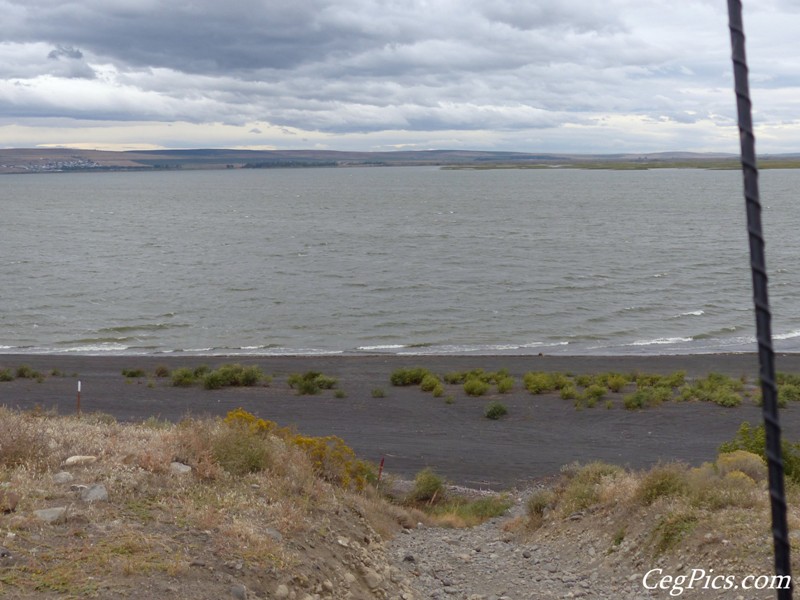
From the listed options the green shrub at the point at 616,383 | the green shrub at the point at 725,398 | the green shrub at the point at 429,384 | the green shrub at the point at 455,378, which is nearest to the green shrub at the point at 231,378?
the green shrub at the point at 429,384

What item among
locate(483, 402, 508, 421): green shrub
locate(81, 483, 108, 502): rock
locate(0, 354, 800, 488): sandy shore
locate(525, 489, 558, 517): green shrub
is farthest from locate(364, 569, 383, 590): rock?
locate(483, 402, 508, 421): green shrub

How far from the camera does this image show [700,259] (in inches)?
2179

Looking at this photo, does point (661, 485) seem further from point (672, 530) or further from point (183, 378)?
point (183, 378)

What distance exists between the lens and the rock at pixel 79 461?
842 cm

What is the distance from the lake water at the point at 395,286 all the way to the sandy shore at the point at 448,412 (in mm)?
3269

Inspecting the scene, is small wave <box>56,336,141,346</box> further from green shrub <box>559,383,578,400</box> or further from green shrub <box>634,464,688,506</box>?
green shrub <box>634,464,688,506</box>

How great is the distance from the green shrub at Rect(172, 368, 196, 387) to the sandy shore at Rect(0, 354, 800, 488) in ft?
0.95

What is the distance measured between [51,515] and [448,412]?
15.1 metres

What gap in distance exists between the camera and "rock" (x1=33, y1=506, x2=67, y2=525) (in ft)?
22.3

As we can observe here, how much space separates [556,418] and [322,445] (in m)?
11.1

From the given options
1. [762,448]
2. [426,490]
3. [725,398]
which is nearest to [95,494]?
[426,490]

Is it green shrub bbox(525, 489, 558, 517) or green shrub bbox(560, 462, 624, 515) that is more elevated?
green shrub bbox(560, 462, 624, 515)

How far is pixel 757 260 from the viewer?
342cm

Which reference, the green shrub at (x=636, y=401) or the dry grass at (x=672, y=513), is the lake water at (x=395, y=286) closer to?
the green shrub at (x=636, y=401)
